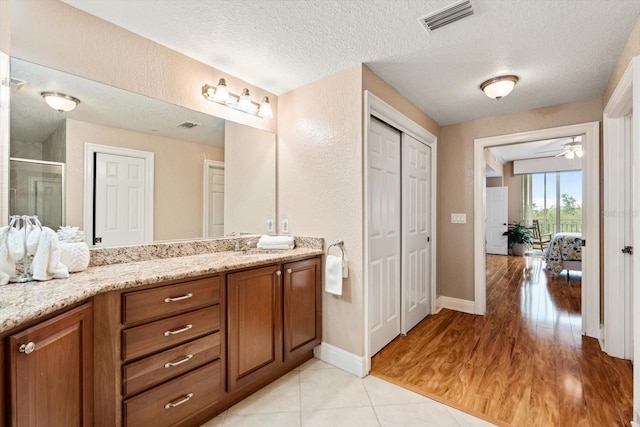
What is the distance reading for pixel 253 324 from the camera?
1810mm

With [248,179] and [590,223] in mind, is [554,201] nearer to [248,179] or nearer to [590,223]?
[590,223]

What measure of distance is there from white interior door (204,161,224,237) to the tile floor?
3.99 ft

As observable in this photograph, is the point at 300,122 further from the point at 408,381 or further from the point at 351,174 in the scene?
the point at 408,381

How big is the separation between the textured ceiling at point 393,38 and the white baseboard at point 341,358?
2215mm

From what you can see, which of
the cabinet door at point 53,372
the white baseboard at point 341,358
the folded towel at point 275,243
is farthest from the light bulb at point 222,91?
the white baseboard at point 341,358

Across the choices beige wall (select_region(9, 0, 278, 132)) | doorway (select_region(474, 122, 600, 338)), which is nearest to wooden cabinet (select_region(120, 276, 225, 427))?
beige wall (select_region(9, 0, 278, 132))

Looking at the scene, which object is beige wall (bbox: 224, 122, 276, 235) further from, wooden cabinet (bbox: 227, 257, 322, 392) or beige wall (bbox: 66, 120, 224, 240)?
wooden cabinet (bbox: 227, 257, 322, 392)

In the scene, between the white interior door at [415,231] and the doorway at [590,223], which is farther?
the white interior door at [415,231]

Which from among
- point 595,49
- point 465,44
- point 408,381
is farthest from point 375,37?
point 408,381

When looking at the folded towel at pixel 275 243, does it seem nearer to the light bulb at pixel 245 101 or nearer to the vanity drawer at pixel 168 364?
the vanity drawer at pixel 168 364

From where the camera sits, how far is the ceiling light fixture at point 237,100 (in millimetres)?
2100

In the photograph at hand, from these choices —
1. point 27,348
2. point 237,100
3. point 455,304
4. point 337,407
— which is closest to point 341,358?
point 337,407

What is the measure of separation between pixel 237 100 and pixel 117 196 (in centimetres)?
115

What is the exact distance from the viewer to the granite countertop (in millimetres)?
928
